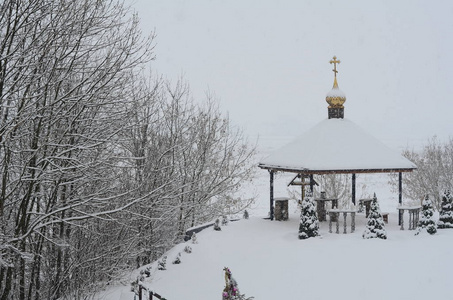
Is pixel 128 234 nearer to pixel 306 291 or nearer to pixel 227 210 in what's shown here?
pixel 306 291

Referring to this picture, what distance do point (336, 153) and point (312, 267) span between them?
6.04m

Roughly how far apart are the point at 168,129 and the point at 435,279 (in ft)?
52.5

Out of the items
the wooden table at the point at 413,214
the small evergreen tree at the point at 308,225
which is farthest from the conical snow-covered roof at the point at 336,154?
the small evergreen tree at the point at 308,225

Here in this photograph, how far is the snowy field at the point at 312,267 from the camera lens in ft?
40.6

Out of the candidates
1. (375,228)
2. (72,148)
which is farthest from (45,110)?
(375,228)

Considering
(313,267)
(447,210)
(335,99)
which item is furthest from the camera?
(335,99)

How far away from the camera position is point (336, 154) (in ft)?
60.8

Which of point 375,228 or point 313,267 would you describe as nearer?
point 313,267

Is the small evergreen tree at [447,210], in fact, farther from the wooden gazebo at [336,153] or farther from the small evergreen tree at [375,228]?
the small evergreen tree at [375,228]

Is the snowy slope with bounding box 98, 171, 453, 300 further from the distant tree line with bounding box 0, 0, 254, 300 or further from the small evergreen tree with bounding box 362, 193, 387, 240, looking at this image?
the distant tree line with bounding box 0, 0, 254, 300

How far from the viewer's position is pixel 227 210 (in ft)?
97.4

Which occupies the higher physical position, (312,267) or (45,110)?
(45,110)

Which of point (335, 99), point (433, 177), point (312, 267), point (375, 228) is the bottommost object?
point (312, 267)

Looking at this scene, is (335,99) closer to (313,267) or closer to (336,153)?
(336,153)
